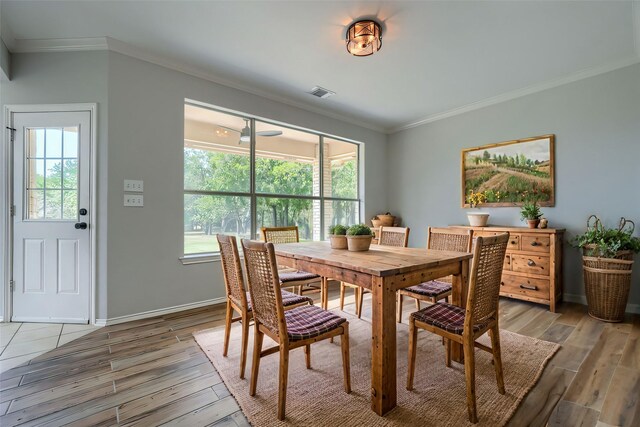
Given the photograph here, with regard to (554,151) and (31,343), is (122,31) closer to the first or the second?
(31,343)

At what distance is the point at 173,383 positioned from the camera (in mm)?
1789

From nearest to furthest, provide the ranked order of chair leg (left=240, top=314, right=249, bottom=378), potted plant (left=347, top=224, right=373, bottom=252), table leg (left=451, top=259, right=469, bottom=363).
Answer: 1. chair leg (left=240, top=314, right=249, bottom=378)
2. table leg (left=451, top=259, right=469, bottom=363)
3. potted plant (left=347, top=224, right=373, bottom=252)

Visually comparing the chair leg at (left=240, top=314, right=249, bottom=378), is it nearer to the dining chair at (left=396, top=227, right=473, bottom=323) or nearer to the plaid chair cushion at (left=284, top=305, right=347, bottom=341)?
the plaid chair cushion at (left=284, top=305, right=347, bottom=341)

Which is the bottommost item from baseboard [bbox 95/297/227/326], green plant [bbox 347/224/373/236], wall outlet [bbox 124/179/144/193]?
baseboard [bbox 95/297/227/326]

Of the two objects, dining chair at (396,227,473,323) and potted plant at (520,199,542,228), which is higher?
potted plant at (520,199,542,228)

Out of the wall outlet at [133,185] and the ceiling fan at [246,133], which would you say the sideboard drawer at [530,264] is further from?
the wall outlet at [133,185]

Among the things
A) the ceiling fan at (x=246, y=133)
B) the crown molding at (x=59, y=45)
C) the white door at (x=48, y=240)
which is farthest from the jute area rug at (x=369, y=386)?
the crown molding at (x=59, y=45)

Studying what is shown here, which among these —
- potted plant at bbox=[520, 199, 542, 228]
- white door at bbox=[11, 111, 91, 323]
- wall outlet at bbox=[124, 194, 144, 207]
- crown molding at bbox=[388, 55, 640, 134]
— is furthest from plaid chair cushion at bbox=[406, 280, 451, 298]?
white door at bbox=[11, 111, 91, 323]

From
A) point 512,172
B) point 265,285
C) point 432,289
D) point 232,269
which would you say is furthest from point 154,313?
point 512,172

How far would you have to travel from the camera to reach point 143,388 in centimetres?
174

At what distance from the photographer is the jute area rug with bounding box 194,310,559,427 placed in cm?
149

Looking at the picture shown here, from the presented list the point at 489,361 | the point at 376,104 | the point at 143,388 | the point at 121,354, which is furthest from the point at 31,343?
the point at 376,104

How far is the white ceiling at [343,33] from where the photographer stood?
7.33ft

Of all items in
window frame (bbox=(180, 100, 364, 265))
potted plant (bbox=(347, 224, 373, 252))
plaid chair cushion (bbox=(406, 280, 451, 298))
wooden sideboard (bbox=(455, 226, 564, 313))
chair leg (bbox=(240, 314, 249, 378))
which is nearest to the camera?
chair leg (bbox=(240, 314, 249, 378))
